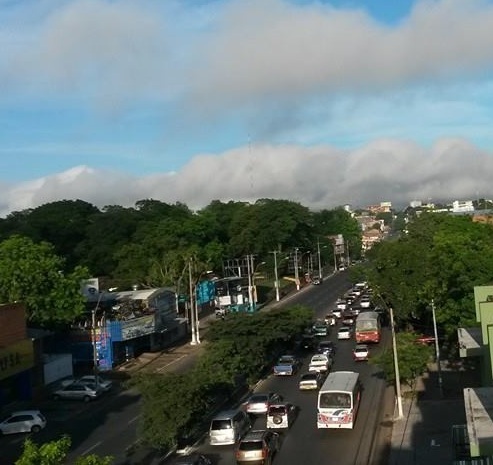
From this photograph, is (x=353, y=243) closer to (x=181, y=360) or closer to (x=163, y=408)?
(x=181, y=360)

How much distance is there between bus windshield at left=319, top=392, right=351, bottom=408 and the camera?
91.0 feet

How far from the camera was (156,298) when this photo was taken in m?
53.2

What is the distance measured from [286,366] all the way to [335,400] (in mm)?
12640

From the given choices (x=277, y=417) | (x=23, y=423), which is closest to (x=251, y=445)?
(x=277, y=417)

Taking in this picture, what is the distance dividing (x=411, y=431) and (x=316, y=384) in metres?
8.87

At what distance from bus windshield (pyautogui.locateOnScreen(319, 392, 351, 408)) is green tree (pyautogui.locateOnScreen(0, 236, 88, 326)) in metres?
19.3

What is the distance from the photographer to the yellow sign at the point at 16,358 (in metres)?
33.2

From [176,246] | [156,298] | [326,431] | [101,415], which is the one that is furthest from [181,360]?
[176,246]

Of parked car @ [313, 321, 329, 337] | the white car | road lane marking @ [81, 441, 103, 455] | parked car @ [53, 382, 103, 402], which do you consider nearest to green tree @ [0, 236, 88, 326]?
parked car @ [53, 382, 103, 402]

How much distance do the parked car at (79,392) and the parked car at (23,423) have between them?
5.90 meters

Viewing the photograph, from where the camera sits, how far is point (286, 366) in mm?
40469

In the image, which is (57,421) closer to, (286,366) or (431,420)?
(286,366)

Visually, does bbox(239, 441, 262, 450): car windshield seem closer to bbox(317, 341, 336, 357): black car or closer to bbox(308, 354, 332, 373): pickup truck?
bbox(308, 354, 332, 373): pickup truck

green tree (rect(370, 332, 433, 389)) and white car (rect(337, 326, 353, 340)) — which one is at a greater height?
green tree (rect(370, 332, 433, 389))
